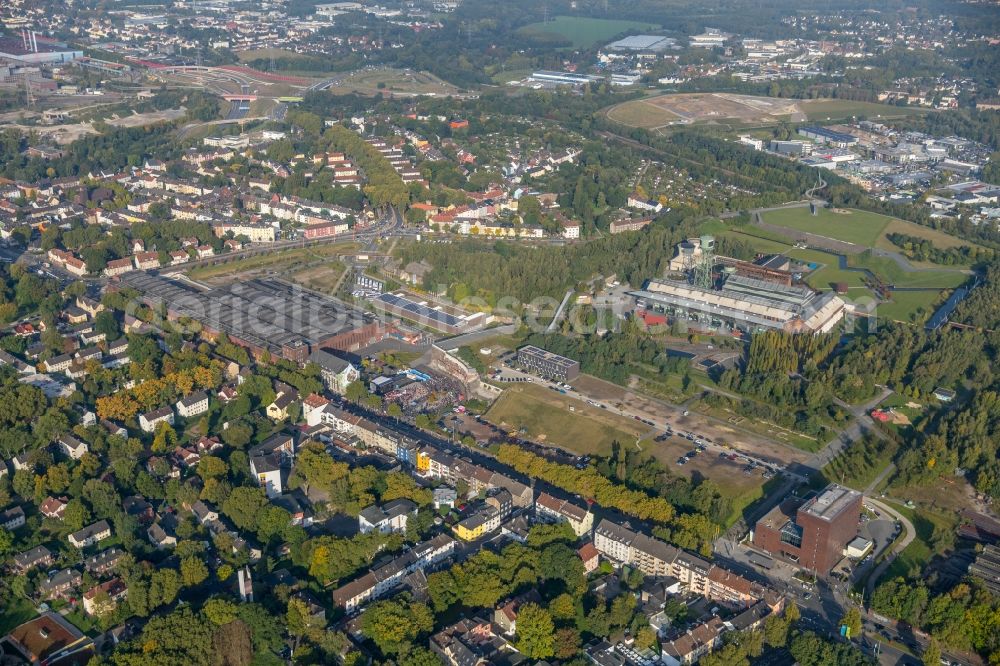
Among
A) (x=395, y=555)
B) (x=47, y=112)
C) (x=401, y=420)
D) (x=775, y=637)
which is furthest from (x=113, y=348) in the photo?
(x=47, y=112)

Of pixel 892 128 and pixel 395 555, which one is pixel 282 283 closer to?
pixel 395 555

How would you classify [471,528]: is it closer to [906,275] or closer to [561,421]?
[561,421]

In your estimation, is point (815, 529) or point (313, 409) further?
point (313, 409)

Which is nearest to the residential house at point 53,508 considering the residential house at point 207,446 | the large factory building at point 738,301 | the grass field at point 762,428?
the residential house at point 207,446

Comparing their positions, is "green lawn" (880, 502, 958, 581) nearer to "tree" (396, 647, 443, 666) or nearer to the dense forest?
"tree" (396, 647, 443, 666)

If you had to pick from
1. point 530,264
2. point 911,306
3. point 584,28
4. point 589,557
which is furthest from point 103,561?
point 584,28
